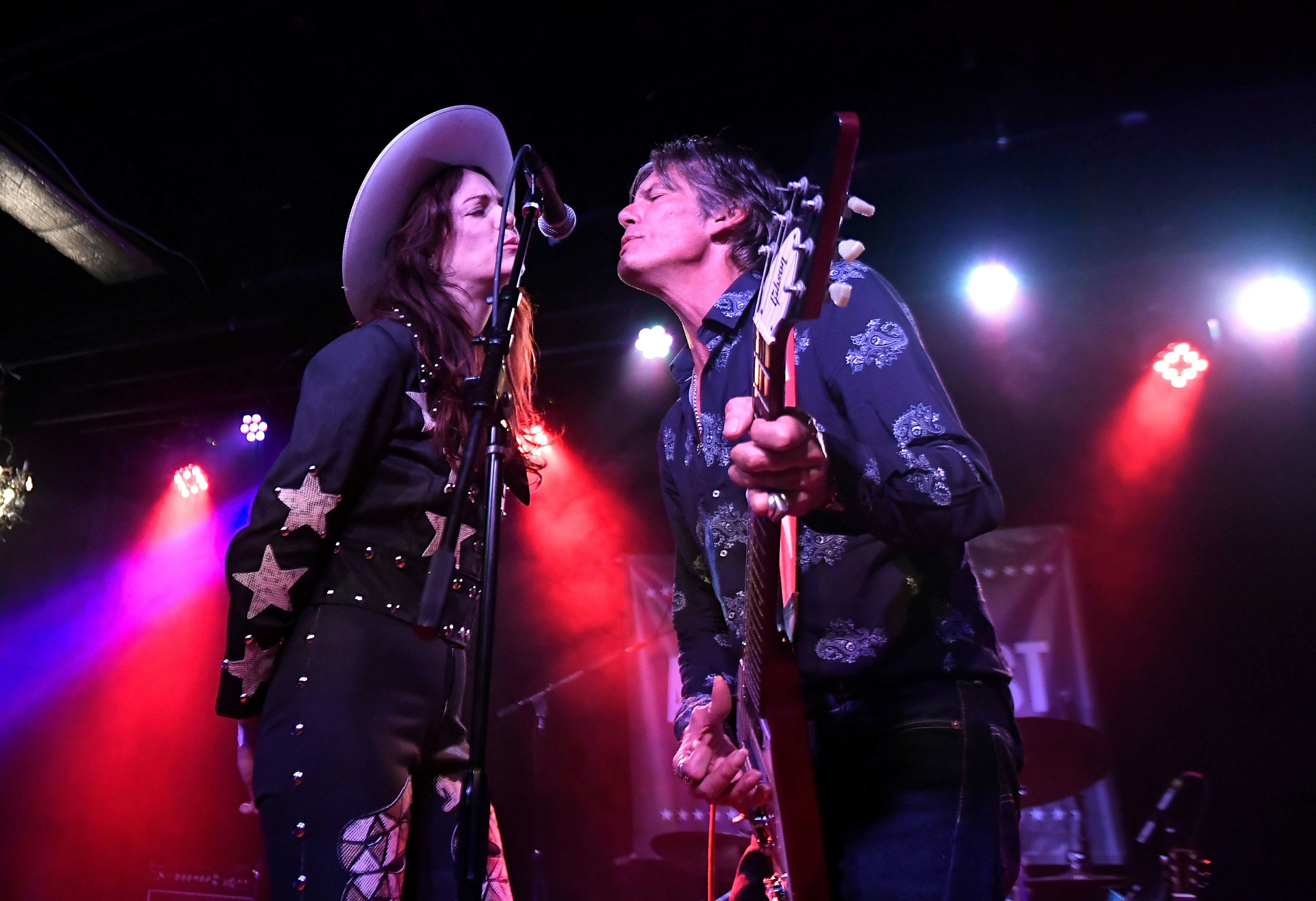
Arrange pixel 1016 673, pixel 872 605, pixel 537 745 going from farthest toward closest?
pixel 537 745
pixel 1016 673
pixel 872 605

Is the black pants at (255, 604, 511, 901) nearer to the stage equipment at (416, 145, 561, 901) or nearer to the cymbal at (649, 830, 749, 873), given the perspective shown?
the stage equipment at (416, 145, 561, 901)

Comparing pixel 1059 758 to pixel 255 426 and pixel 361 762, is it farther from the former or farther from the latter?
pixel 255 426

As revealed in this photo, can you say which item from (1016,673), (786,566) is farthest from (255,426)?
(786,566)

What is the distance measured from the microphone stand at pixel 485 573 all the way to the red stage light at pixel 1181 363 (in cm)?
613

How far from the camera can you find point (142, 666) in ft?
27.3

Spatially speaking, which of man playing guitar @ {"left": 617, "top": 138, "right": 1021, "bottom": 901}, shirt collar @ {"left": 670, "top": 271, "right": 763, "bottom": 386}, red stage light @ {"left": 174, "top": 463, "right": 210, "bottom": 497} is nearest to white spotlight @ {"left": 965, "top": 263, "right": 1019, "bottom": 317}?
shirt collar @ {"left": 670, "top": 271, "right": 763, "bottom": 386}

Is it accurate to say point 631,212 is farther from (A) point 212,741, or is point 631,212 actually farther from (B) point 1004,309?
(A) point 212,741

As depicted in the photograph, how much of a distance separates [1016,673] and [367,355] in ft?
17.7

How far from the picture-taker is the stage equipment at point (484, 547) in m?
1.29

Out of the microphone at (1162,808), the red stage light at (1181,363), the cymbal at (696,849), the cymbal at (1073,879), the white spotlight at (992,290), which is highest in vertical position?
the white spotlight at (992,290)

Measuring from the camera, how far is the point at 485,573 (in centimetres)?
141

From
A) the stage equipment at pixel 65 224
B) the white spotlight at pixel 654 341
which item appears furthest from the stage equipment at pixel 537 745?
the stage equipment at pixel 65 224

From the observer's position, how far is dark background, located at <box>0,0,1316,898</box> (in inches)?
181

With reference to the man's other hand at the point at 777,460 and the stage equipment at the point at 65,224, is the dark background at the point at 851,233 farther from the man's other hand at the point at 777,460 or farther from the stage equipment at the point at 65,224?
the man's other hand at the point at 777,460
